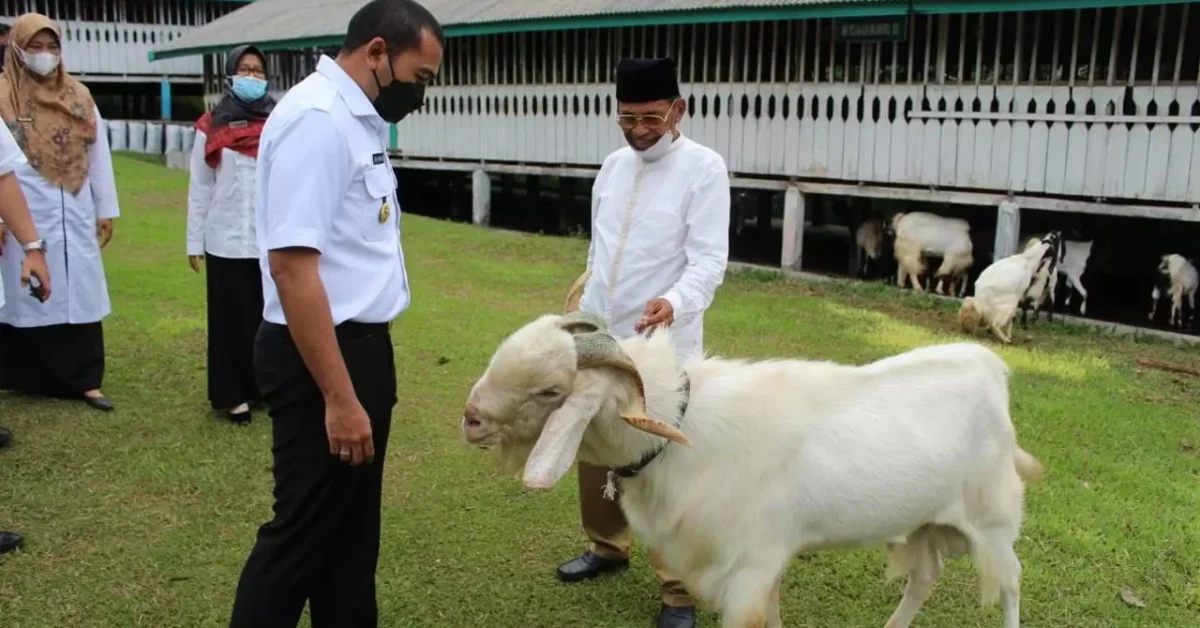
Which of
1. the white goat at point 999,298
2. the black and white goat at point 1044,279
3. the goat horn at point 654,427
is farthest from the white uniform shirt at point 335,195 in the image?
the black and white goat at point 1044,279

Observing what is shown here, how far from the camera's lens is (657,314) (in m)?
3.28

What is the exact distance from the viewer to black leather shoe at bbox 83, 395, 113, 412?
231 inches

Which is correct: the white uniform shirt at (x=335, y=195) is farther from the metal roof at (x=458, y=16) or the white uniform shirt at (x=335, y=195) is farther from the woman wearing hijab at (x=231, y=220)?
the metal roof at (x=458, y=16)

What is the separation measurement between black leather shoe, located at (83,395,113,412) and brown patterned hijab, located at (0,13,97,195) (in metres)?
1.22

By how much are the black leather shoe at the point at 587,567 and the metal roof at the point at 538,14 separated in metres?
6.92

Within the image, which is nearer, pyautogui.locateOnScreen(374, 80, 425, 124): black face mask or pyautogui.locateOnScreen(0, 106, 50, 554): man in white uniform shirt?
pyautogui.locateOnScreen(374, 80, 425, 124): black face mask

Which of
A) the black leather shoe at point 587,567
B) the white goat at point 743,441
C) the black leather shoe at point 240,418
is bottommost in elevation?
the black leather shoe at point 587,567

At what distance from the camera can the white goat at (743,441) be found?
2707 millimetres

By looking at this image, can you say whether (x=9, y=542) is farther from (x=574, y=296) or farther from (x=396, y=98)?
(x=396, y=98)

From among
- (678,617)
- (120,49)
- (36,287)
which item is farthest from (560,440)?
(120,49)

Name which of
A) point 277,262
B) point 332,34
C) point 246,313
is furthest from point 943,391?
point 332,34

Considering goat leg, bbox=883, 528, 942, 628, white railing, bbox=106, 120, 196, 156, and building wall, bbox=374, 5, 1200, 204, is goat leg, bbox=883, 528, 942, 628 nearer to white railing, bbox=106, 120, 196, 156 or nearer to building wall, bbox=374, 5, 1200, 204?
building wall, bbox=374, 5, 1200, 204

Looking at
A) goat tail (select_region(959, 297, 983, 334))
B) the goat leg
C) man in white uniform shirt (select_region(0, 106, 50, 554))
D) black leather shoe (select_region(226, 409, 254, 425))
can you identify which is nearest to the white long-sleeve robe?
black leather shoe (select_region(226, 409, 254, 425))

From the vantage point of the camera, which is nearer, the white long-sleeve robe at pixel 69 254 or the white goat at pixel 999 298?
the white long-sleeve robe at pixel 69 254
